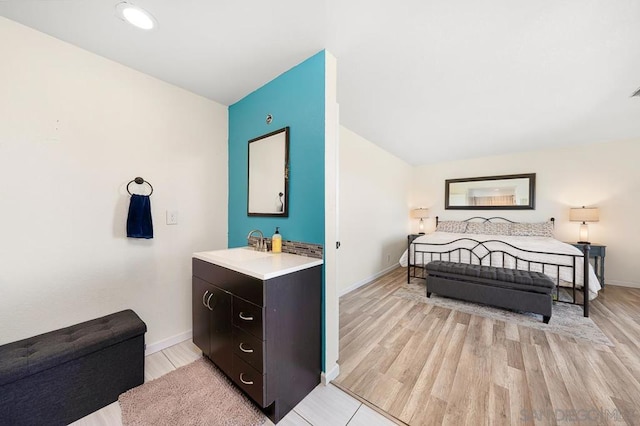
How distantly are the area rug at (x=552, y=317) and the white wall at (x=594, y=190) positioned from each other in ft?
6.87

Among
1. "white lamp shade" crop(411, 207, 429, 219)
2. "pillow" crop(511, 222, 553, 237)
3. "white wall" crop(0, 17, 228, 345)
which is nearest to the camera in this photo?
"white wall" crop(0, 17, 228, 345)

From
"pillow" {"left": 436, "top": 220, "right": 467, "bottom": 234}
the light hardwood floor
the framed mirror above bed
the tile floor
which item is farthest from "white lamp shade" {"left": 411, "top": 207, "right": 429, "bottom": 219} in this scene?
the tile floor

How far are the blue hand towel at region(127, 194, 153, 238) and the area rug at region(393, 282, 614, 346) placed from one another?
3.13 metres

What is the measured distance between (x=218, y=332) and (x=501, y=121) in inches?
162

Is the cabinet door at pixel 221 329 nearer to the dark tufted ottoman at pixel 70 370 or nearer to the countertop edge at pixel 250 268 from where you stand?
the countertop edge at pixel 250 268

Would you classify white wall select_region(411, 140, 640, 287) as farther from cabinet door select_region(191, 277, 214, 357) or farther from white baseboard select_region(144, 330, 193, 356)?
white baseboard select_region(144, 330, 193, 356)

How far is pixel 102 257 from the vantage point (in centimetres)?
174

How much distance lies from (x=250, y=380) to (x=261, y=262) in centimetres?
69

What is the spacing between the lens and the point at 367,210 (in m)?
3.83

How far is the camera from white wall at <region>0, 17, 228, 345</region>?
1.42 meters

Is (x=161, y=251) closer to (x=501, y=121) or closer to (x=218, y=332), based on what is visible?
(x=218, y=332)

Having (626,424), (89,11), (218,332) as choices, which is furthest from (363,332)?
(89,11)

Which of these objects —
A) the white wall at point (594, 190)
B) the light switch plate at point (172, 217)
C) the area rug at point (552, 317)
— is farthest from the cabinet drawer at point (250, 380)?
the white wall at point (594, 190)

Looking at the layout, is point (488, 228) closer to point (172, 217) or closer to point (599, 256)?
point (599, 256)
